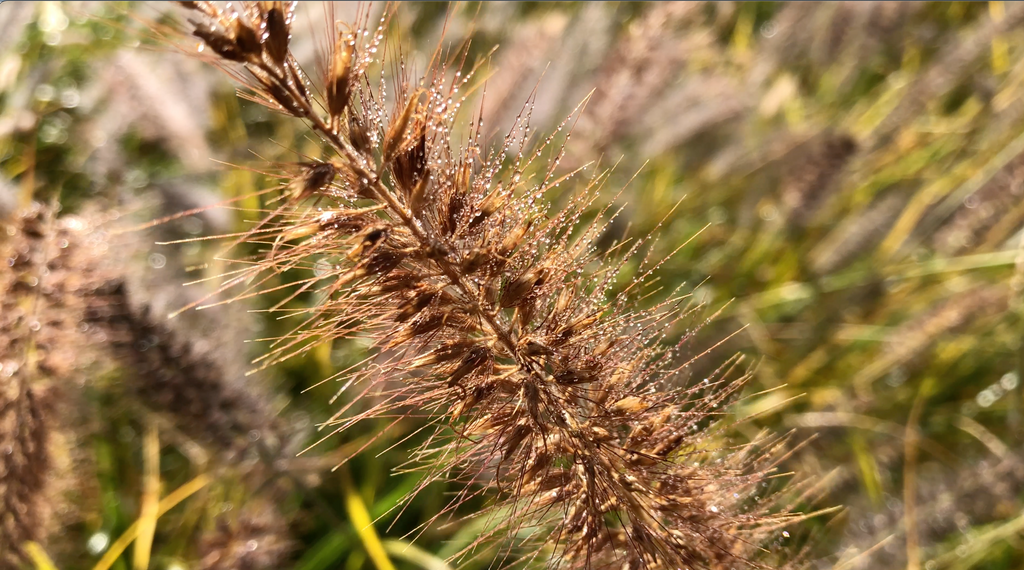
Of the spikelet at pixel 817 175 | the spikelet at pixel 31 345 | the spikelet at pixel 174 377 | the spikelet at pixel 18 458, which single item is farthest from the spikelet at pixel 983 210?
the spikelet at pixel 18 458

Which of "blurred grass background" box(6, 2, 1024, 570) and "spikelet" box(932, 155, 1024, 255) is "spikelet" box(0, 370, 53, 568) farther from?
"spikelet" box(932, 155, 1024, 255)

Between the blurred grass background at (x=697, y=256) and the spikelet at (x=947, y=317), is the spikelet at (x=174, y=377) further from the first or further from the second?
the spikelet at (x=947, y=317)

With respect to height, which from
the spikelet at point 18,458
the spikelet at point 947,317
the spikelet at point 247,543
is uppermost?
the spikelet at point 947,317

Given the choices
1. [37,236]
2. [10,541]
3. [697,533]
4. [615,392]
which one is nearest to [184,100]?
[37,236]

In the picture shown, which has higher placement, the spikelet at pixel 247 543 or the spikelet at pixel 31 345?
the spikelet at pixel 31 345

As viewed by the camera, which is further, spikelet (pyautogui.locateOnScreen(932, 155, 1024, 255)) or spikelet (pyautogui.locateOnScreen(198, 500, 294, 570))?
spikelet (pyautogui.locateOnScreen(932, 155, 1024, 255))

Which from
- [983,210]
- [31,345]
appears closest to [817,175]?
[983,210]

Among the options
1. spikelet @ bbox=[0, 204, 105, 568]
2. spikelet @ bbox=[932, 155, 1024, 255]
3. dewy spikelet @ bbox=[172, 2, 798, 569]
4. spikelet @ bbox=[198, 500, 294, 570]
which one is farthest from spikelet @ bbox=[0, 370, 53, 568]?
spikelet @ bbox=[932, 155, 1024, 255]
